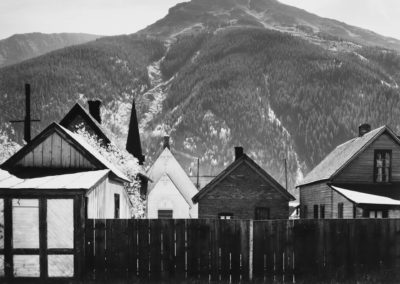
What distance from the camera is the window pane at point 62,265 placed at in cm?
1404

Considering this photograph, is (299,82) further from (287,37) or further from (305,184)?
(305,184)

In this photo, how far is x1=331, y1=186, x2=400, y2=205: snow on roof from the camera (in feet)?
94.9

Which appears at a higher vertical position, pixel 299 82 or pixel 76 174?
pixel 299 82

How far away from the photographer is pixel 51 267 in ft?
46.2

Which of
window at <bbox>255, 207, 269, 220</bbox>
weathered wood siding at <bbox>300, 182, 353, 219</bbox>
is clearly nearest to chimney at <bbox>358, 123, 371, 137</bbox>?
weathered wood siding at <bbox>300, 182, 353, 219</bbox>

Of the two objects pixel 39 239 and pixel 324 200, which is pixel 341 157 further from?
pixel 39 239

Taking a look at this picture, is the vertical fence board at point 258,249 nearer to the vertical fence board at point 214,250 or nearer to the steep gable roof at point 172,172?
the vertical fence board at point 214,250

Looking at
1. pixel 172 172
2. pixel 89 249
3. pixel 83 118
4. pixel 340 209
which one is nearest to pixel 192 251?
pixel 89 249

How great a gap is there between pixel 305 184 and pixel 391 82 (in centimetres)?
14099

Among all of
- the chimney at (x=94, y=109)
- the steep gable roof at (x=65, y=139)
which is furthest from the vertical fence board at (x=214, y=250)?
the chimney at (x=94, y=109)

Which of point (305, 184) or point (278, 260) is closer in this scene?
point (278, 260)

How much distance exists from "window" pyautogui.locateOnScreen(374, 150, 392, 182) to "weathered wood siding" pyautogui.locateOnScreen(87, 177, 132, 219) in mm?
16637

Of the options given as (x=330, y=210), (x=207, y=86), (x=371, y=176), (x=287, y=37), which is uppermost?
(x=287, y=37)

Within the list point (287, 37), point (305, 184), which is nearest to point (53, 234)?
point (305, 184)
